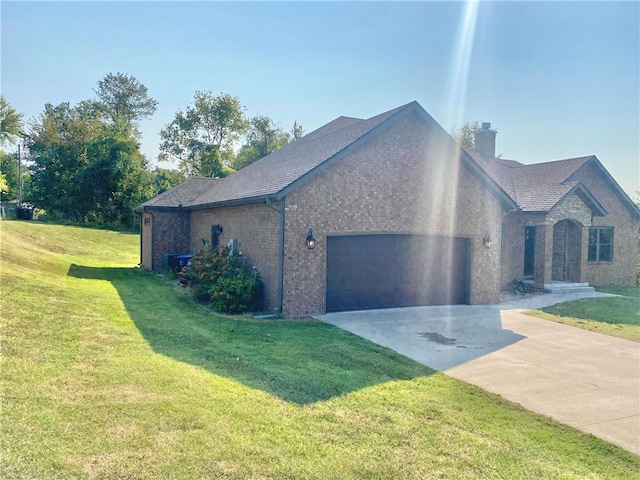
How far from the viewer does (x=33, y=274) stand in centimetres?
1245

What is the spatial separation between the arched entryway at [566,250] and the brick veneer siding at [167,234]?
1647 centimetres

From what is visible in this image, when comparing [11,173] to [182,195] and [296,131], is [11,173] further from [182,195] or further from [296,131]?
[182,195]

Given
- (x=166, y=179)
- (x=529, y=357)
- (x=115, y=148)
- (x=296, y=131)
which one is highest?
(x=296, y=131)

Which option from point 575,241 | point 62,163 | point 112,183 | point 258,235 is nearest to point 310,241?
point 258,235

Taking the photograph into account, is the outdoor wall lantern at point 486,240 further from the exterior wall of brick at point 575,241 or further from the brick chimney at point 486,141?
the brick chimney at point 486,141

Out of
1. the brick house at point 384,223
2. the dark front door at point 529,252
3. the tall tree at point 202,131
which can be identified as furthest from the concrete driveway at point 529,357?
the tall tree at point 202,131

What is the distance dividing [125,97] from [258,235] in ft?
170

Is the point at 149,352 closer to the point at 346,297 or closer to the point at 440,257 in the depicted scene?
the point at 346,297

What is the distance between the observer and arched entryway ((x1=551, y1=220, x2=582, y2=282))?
1867cm

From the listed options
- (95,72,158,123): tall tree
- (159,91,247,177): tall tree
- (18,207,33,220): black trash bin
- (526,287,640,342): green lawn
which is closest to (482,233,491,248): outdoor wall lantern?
(526,287,640,342): green lawn

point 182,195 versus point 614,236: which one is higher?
point 182,195

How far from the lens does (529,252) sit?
1903cm

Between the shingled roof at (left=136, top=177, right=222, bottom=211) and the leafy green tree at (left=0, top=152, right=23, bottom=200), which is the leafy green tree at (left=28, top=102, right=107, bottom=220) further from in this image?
the shingled roof at (left=136, top=177, right=222, bottom=211)

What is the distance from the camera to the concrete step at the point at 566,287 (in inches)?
677
